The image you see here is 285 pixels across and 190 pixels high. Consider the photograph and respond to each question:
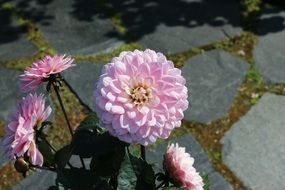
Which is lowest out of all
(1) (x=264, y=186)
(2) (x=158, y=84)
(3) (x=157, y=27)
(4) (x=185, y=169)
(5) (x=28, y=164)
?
(1) (x=264, y=186)

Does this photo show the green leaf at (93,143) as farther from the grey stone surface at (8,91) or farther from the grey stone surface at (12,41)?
the grey stone surface at (12,41)

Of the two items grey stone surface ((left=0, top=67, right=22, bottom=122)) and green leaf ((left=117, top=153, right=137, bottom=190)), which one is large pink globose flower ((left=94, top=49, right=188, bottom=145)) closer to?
green leaf ((left=117, top=153, right=137, bottom=190))

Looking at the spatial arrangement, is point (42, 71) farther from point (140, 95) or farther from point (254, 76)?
point (254, 76)

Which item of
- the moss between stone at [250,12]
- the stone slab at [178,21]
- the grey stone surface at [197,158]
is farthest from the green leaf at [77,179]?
the moss between stone at [250,12]

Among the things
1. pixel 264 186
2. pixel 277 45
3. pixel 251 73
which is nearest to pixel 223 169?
pixel 264 186

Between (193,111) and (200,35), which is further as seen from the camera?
(200,35)

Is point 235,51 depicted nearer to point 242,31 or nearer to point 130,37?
point 242,31

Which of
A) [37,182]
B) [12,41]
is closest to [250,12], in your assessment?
[12,41]
